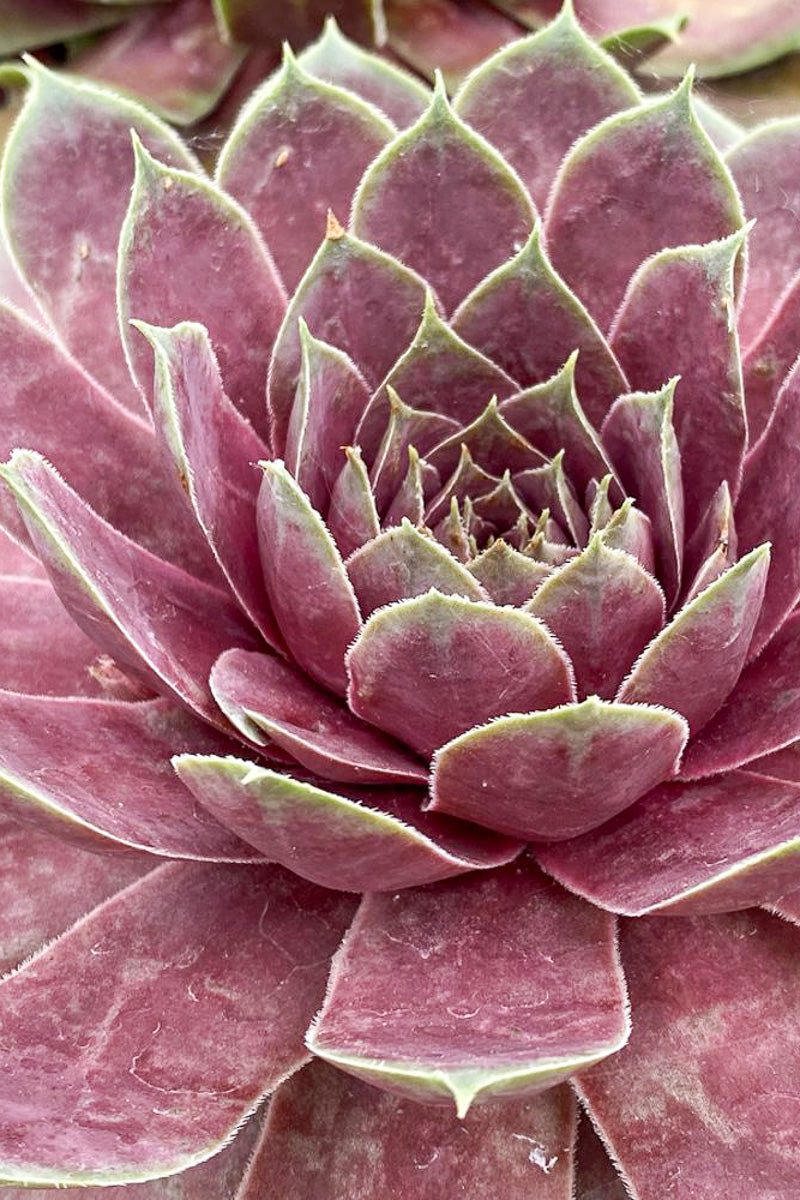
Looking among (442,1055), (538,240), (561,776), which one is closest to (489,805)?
(561,776)

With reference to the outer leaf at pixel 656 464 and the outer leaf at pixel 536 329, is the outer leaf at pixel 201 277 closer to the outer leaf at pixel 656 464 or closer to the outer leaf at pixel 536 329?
the outer leaf at pixel 536 329

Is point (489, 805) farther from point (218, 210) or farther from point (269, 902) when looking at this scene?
point (218, 210)

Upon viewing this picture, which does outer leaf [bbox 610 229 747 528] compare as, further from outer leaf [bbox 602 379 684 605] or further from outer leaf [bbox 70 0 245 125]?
outer leaf [bbox 70 0 245 125]

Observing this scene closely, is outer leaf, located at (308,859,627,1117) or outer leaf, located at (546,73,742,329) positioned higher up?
outer leaf, located at (546,73,742,329)

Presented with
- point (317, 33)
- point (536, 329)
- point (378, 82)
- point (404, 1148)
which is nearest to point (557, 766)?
point (404, 1148)

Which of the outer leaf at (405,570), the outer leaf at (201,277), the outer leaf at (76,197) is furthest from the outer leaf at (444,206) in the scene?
the outer leaf at (405,570)

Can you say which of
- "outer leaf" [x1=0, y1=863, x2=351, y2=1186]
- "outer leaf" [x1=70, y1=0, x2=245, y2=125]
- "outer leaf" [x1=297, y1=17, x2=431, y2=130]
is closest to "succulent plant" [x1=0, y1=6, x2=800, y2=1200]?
"outer leaf" [x1=0, y1=863, x2=351, y2=1186]

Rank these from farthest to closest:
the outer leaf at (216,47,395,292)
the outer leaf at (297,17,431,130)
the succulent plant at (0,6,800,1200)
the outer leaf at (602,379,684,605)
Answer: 1. the outer leaf at (297,17,431,130)
2. the outer leaf at (216,47,395,292)
3. the outer leaf at (602,379,684,605)
4. the succulent plant at (0,6,800,1200)
